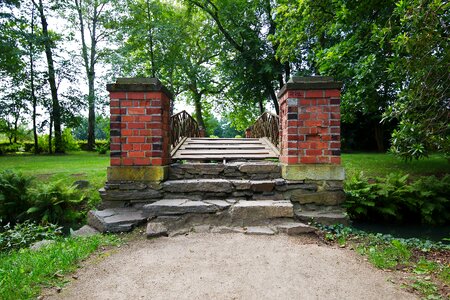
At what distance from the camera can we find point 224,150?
557cm

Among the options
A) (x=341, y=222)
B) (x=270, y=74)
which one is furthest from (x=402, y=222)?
(x=270, y=74)

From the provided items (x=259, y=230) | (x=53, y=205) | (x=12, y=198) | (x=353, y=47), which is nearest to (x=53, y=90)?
(x=12, y=198)

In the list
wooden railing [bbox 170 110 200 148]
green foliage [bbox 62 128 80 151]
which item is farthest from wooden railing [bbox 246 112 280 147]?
green foliage [bbox 62 128 80 151]

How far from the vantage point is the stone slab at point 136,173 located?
378 cm

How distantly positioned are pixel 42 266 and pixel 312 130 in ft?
10.2

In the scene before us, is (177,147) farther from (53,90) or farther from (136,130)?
(53,90)

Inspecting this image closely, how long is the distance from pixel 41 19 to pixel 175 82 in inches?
305

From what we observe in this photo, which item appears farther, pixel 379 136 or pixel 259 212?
pixel 379 136

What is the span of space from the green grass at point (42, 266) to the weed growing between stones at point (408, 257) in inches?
90.2

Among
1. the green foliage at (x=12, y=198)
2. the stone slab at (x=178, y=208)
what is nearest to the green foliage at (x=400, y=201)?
the stone slab at (x=178, y=208)

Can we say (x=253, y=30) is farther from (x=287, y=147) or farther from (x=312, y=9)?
(x=287, y=147)

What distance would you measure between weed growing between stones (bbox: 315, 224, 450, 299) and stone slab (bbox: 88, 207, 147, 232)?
2060mm

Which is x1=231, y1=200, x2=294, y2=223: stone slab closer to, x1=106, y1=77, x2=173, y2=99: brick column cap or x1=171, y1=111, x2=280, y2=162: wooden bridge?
x1=171, y1=111, x2=280, y2=162: wooden bridge

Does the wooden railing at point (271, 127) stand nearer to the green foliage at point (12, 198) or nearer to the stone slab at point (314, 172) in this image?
the stone slab at point (314, 172)
